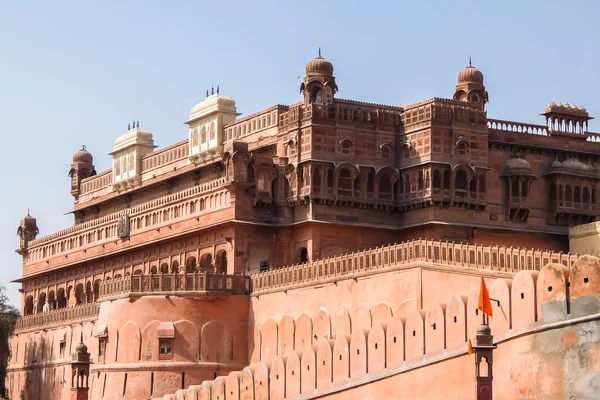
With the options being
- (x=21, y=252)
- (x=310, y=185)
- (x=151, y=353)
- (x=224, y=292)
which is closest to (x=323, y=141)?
(x=310, y=185)

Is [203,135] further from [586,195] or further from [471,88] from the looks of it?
[586,195]

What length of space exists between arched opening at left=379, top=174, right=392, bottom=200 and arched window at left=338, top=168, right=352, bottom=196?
1305 mm

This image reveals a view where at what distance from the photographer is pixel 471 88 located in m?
51.6

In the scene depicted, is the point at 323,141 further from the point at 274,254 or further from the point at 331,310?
the point at 331,310

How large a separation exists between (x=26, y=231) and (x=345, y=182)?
85.3ft

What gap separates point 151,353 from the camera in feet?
149

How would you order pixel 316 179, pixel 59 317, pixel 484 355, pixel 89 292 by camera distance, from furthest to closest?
pixel 89 292 → pixel 59 317 → pixel 316 179 → pixel 484 355

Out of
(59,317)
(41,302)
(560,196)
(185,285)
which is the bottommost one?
(59,317)

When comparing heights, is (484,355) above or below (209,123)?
below

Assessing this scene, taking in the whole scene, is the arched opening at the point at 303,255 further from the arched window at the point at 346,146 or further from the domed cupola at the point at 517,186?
the domed cupola at the point at 517,186

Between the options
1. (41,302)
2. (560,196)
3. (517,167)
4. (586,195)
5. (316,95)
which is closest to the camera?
(316,95)

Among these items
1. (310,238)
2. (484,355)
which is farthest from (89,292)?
(484,355)

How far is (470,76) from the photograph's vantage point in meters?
51.7

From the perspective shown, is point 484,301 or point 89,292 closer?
point 484,301
